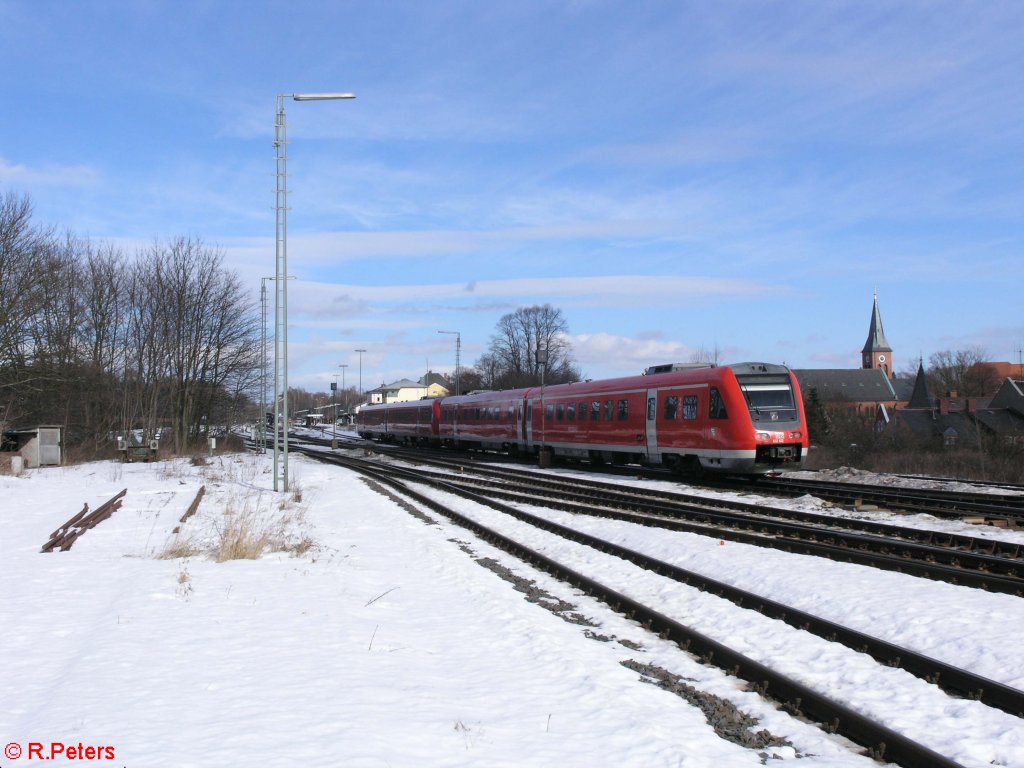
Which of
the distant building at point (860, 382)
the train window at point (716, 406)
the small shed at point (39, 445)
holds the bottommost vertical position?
the small shed at point (39, 445)

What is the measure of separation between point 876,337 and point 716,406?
145 meters

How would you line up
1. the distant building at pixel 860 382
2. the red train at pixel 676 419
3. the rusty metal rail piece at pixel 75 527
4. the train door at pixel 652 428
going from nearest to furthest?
the rusty metal rail piece at pixel 75 527 < the red train at pixel 676 419 < the train door at pixel 652 428 < the distant building at pixel 860 382

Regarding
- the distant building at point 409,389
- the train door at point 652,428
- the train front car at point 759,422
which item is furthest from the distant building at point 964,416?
the distant building at point 409,389

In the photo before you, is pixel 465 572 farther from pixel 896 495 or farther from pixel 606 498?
pixel 896 495

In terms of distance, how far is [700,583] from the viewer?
9.64m

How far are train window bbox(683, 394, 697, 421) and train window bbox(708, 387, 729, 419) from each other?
827 millimetres

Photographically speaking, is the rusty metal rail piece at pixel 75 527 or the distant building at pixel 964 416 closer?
the rusty metal rail piece at pixel 75 527

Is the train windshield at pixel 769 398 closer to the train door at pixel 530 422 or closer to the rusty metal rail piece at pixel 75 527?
the rusty metal rail piece at pixel 75 527

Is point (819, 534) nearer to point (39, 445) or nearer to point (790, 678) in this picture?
point (790, 678)

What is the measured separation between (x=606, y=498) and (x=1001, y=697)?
1404cm

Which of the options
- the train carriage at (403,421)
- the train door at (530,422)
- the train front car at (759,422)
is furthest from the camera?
the train carriage at (403,421)

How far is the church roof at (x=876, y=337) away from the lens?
5965 inches

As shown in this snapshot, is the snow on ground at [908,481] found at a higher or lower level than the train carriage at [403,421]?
lower

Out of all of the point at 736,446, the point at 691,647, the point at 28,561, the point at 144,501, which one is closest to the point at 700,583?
the point at 691,647
